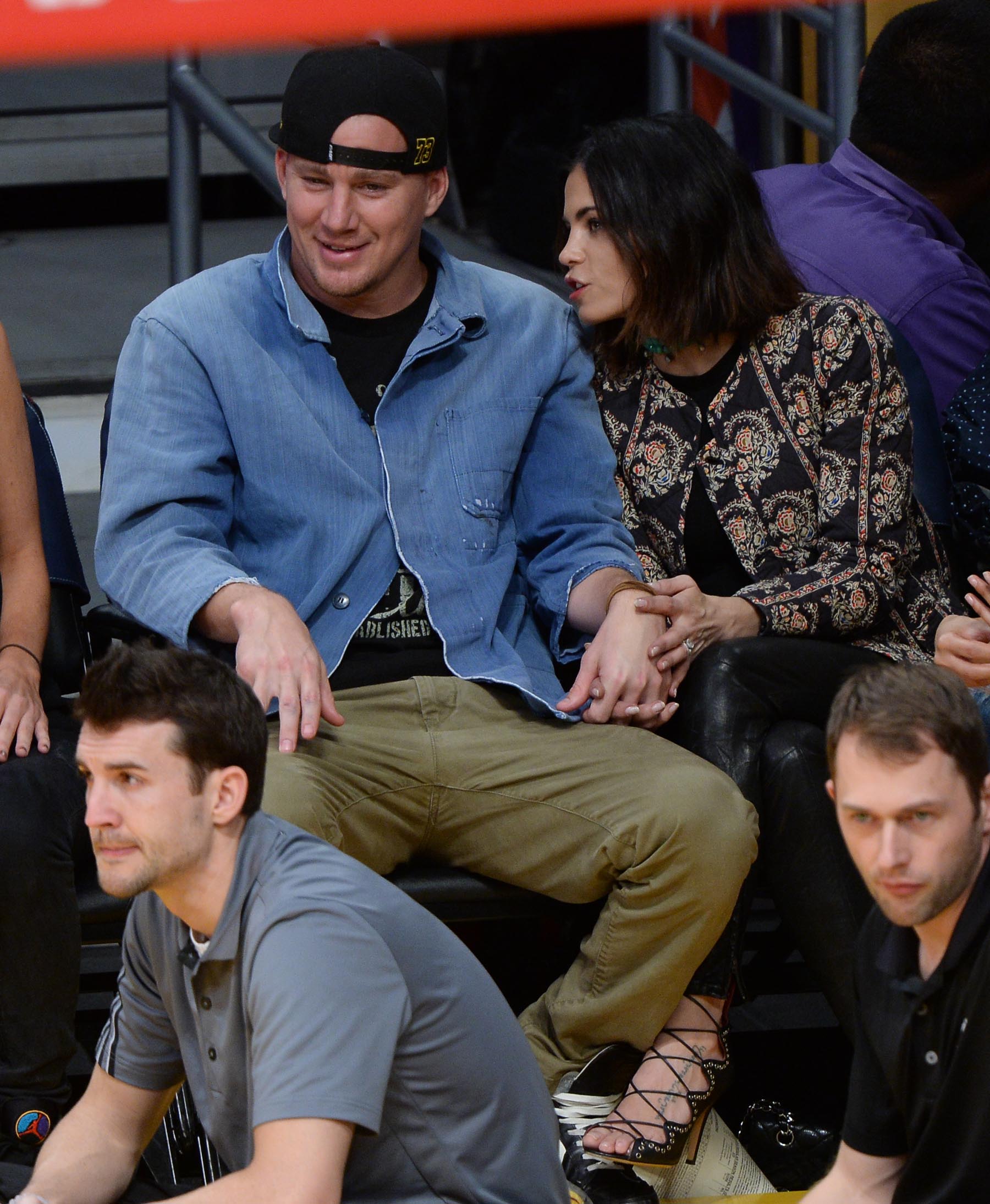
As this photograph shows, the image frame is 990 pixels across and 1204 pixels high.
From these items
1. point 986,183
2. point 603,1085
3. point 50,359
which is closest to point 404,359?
point 603,1085

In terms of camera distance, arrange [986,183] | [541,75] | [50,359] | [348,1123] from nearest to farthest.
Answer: [348,1123], [986,183], [50,359], [541,75]

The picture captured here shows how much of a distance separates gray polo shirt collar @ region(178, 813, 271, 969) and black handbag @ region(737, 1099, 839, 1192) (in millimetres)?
935

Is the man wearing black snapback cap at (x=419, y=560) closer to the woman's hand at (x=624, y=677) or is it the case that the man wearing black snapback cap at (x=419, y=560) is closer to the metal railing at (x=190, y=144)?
the woman's hand at (x=624, y=677)

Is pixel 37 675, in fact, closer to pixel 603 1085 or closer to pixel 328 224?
pixel 328 224

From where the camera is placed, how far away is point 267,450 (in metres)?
2.34

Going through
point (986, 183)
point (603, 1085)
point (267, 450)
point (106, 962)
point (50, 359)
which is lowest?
point (106, 962)

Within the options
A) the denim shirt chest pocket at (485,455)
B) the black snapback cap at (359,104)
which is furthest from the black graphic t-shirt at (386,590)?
the black snapback cap at (359,104)

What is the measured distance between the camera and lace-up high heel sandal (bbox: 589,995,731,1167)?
6.63 ft

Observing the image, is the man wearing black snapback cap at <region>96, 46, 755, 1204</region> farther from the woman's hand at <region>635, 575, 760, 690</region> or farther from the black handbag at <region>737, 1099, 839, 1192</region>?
the black handbag at <region>737, 1099, 839, 1192</region>

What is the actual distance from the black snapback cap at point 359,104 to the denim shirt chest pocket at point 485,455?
0.35 meters

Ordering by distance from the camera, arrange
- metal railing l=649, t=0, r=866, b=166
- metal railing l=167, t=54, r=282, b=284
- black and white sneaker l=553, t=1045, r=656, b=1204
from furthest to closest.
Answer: metal railing l=649, t=0, r=866, b=166, metal railing l=167, t=54, r=282, b=284, black and white sneaker l=553, t=1045, r=656, b=1204

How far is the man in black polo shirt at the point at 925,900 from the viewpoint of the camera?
4.68 ft

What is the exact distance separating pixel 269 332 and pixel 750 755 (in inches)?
34.3

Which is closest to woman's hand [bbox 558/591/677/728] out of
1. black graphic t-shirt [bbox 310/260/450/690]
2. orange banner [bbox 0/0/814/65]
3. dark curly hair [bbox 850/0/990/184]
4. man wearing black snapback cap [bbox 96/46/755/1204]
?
man wearing black snapback cap [bbox 96/46/755/1204]
